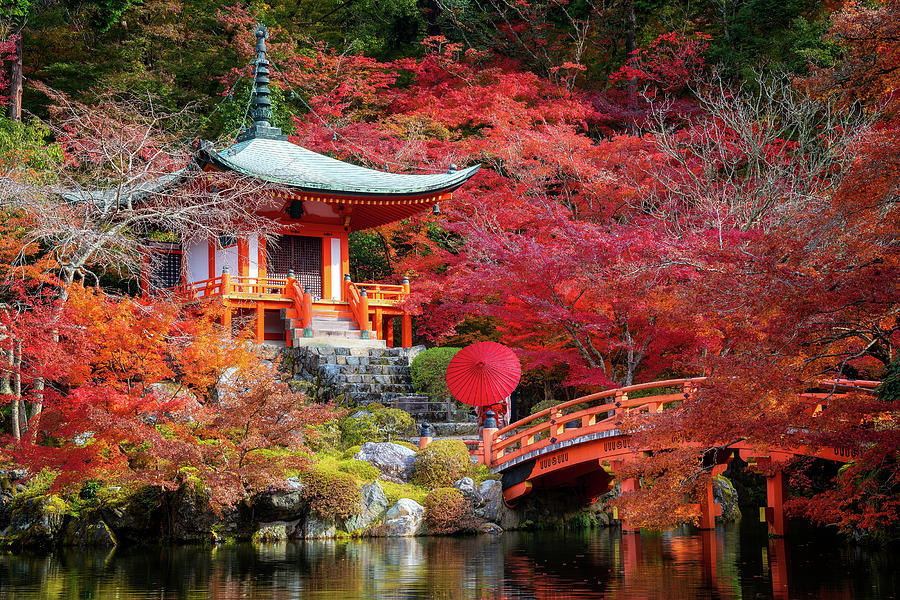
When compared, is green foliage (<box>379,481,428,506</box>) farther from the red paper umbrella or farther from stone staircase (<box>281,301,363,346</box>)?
stone staircase (<box>281,301,363,346</box>)

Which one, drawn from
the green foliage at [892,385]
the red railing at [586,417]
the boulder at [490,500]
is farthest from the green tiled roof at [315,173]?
the green foliage at [892,385]

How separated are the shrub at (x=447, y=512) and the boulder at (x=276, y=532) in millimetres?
2096

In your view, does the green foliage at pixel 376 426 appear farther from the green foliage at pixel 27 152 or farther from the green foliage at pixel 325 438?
the green foliage at pixel 27 152

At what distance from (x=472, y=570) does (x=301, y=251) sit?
41.6 feet

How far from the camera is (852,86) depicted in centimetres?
861

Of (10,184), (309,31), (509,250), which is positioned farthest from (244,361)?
(309,31)

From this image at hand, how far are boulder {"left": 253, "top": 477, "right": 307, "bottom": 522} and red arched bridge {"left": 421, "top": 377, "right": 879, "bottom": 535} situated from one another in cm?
273

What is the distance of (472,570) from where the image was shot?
11.4m

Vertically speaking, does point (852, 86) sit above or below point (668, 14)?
below

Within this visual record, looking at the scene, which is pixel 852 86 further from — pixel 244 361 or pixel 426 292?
pixel 426 292

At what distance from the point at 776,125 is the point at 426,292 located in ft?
31.6

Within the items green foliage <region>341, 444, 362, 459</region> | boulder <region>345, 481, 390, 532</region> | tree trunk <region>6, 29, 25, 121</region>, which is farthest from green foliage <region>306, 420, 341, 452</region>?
tree trunk <region>6, 29, 25, 121</region>

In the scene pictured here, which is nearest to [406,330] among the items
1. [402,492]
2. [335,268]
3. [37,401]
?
[335,268]

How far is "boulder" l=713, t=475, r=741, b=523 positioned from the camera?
62.9ft
